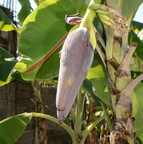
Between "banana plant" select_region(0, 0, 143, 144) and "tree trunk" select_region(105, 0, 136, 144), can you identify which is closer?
"banana plant" select_region(0, 0, 143, 144)

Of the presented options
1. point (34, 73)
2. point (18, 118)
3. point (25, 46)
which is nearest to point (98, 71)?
point (34, 73)

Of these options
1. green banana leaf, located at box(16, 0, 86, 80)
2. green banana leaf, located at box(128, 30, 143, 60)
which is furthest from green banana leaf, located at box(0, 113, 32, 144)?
green banana leaf, located at box(128, 30, 143, 60)

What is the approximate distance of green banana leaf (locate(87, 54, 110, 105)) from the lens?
1578 millimetres

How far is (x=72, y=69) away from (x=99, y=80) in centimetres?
105

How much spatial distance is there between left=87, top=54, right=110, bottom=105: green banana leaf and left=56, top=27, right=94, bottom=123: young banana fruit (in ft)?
3.24

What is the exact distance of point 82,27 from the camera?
0.65 m

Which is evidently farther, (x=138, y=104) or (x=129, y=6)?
(x=138, y=104)

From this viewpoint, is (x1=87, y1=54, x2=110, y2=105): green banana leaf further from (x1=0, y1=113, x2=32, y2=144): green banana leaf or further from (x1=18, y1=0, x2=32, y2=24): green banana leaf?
(x1=18, y1=0, x2=32, y2=24): green banana leaf

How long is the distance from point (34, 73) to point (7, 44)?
2.15 meters

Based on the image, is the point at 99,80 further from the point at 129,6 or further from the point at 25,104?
the point at 25,104

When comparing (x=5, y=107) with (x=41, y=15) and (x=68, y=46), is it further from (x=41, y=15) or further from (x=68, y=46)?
(x=68, y=46)

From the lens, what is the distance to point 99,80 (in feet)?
5.24

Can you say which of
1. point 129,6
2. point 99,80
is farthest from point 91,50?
point 99,80

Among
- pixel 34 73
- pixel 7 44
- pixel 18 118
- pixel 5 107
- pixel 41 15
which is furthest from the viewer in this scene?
pixel 7 44
